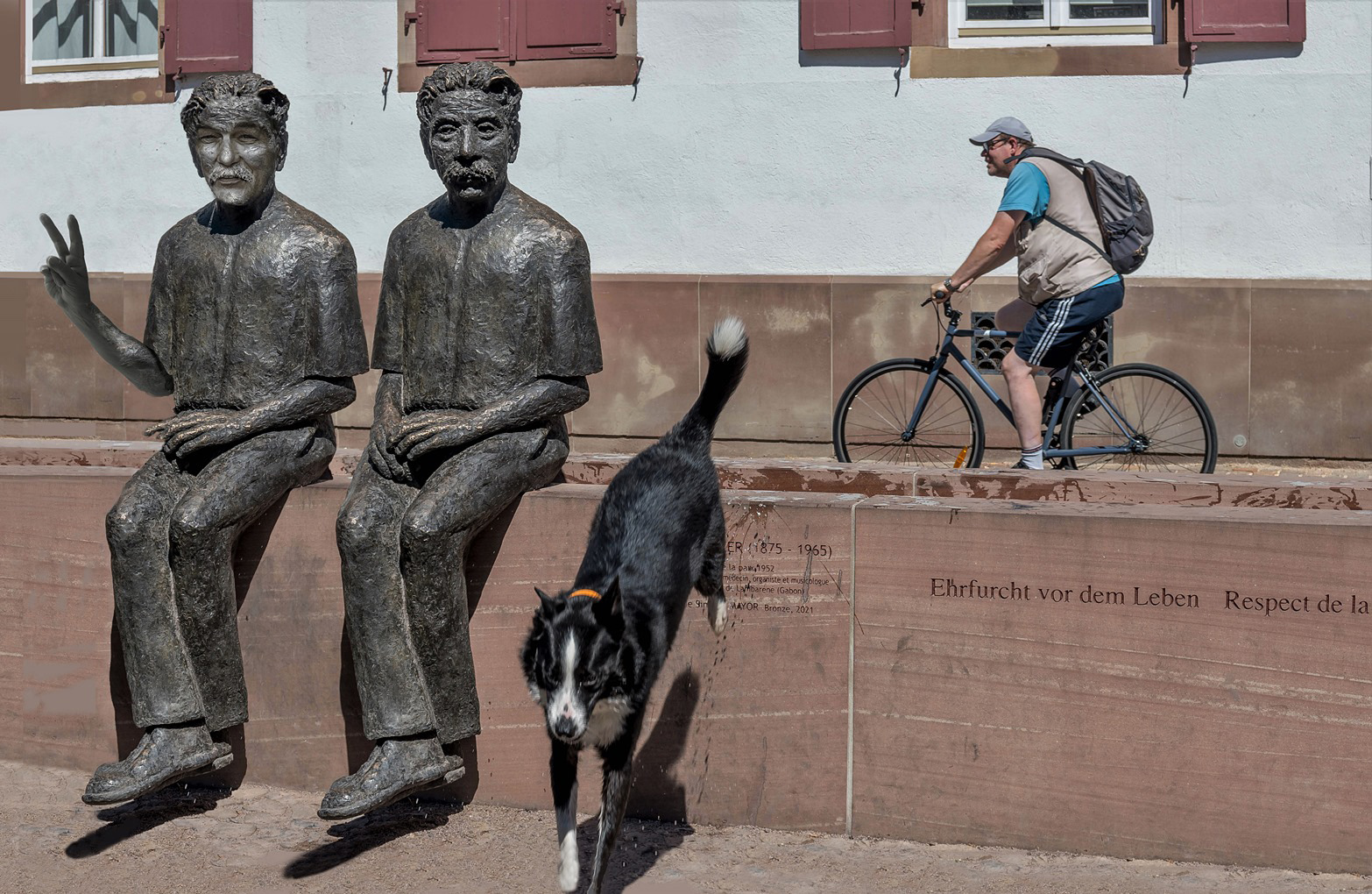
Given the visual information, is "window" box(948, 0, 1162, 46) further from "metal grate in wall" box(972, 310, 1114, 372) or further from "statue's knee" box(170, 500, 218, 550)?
"statue's knee" box(170, 500, 218, 550)

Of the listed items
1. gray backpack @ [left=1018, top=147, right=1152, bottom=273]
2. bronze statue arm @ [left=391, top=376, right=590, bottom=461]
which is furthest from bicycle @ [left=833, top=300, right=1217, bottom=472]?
bronze statue arm @ [left=391, top=376, right=590, bottom=461]

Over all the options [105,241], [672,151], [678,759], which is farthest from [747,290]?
[678,759]

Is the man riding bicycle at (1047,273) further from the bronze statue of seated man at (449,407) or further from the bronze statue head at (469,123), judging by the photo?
Result: the bronze statue head at (469,123)

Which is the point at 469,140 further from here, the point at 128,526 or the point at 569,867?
the point at 569,867

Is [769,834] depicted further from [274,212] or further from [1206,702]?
[274,212]

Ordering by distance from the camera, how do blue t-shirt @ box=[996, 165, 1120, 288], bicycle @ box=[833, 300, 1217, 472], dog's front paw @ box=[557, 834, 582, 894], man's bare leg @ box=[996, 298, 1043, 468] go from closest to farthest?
1. dog's front paw @ box=[557, 834, 582, 894]
2. man's bare leg @ box=[996, 298, 1043, 468]
3. blue t-shirt @ box=[996, 165, 1120, 288]
4. bicycle @ box=[833, 300, 1217, 472]

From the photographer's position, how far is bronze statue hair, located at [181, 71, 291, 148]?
187 inches

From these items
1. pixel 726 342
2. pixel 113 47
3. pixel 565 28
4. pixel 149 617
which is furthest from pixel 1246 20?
pixel 113 47

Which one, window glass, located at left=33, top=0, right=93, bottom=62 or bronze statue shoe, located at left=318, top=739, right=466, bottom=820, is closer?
bronze statue shoe, located at left=318, top=739, right=466, bottom=820

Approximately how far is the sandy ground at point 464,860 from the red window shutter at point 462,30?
6.26 m

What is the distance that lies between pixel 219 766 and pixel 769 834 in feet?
5.21

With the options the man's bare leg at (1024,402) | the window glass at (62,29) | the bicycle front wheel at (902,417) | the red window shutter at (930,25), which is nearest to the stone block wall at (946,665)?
the man's bare leg at (1024,402)

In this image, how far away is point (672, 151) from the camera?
9734mm

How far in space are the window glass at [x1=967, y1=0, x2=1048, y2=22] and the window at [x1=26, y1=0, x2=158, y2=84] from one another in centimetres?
543
